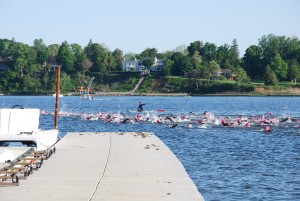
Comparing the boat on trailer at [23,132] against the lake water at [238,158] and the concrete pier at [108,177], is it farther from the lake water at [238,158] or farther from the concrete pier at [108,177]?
the lake water at [238,158]

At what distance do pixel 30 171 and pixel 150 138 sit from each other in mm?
17715

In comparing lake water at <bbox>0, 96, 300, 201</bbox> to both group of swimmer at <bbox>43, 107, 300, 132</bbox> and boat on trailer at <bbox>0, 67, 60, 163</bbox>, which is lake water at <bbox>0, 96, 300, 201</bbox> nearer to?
group of swimmer at <bbox>43, 107, 300, 132</bbox>

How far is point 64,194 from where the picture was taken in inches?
780

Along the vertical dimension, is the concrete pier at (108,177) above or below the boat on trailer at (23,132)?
below

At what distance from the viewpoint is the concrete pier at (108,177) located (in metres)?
19.8

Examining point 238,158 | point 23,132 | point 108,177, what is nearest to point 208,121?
point 238,158

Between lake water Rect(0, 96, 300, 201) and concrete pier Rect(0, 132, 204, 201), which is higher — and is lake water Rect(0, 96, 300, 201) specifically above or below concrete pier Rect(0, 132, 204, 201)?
below

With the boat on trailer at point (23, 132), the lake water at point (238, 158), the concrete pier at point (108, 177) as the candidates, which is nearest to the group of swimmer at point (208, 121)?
the lake water at point (238, 158)

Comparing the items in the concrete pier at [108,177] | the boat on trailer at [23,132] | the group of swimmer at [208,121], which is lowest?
the group of swimmer at [208,121]

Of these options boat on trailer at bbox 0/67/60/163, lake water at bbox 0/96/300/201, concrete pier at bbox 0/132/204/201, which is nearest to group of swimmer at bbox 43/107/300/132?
lake water at bbox 0/96/300/201

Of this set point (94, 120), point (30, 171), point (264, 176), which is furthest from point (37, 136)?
point (94, 120)

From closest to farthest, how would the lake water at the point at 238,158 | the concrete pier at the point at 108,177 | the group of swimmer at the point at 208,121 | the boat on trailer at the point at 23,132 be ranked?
the concrete pier at the point at 108,177 < the lake water at the point at 238,158 < the boat on trailer at the point at 23,132 < the group of swimmer at the point at 208,121

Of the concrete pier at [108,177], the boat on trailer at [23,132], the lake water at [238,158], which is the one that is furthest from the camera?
the boat on trailer at [23,132]

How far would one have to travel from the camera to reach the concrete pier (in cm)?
1980
